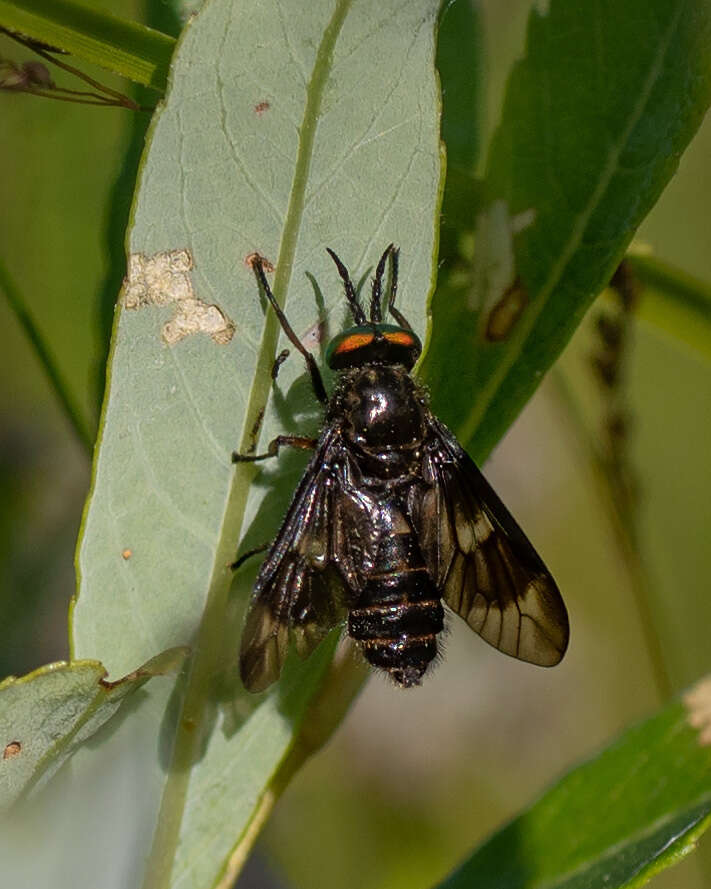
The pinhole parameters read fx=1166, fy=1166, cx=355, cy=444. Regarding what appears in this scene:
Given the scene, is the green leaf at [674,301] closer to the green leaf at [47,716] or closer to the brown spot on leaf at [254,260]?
the brown spot on leaf at [254,260]

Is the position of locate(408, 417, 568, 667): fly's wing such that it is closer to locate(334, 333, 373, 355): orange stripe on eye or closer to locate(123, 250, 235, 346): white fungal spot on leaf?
locate(334, 333, 373, 355): orange stripe on eye

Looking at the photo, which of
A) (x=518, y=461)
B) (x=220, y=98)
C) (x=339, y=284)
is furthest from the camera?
(x=518, y=461)

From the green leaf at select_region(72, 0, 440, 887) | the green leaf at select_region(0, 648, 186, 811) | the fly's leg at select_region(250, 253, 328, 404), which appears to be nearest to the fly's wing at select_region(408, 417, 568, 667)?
the fly's leg at select_region(250, 253, 328, 404)

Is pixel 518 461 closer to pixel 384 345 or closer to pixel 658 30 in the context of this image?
pixel 384 345

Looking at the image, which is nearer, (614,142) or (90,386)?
(614,142)

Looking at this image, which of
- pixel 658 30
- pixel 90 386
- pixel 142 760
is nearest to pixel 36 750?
pixel 142 760

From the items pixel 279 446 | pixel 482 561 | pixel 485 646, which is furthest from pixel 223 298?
pixel 485 646

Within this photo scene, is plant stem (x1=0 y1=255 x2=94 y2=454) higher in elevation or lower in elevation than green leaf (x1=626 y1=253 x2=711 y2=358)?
lower
